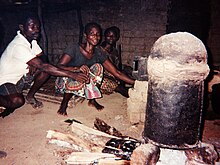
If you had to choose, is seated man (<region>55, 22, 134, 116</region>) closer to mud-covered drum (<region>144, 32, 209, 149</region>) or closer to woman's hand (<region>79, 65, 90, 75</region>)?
woman's hand (<region>79, 65, 90, 75</region>)

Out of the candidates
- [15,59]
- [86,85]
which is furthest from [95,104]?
[15,59]

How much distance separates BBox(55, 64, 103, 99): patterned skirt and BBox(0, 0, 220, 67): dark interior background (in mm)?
2709

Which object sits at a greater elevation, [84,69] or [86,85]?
[84,69]

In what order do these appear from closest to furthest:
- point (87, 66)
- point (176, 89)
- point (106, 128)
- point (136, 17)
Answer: point (176, 89) < point (106, 128) < point (87, 66) < point (136, 17)

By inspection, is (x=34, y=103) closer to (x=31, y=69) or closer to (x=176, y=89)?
(x=31, y=69)

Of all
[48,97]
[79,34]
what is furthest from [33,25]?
[79,34]

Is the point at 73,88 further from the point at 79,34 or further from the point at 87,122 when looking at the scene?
the point at 79,34

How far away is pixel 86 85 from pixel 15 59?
132 centimetres

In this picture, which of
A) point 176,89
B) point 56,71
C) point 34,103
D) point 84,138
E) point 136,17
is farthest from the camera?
point 136,17

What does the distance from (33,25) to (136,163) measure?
306cm

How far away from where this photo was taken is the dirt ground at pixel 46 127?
113 inches

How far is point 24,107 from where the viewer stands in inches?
175

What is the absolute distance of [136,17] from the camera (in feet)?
21.3

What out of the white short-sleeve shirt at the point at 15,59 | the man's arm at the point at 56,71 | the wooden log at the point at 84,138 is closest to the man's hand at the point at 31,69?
the white short-sleeve shirt at the point at 15,59
